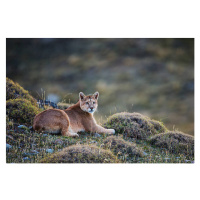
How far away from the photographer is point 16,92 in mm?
11953

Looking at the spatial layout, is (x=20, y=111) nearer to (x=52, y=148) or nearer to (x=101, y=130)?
(x=52, y=148)

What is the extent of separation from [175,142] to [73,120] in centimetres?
342

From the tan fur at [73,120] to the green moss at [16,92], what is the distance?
1860mm

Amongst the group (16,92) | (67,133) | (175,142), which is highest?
(16,92)

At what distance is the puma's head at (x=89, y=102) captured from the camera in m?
11.1

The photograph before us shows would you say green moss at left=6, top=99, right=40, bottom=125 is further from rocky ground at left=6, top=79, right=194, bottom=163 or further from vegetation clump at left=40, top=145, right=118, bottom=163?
vegetation clump at left=40, top=145, right=118, bottom=163

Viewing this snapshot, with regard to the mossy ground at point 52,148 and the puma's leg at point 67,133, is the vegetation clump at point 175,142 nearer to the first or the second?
the mossy ground at point 52,148

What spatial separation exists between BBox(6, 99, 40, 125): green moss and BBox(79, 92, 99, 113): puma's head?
1654 mm

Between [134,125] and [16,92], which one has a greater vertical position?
[16,92]

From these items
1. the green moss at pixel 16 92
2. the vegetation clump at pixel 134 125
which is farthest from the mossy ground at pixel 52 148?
the green moss at pixel 16 92

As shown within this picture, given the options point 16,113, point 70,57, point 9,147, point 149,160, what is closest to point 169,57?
point 70,57

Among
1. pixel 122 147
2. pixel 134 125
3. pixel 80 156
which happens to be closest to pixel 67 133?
pixel 122 147

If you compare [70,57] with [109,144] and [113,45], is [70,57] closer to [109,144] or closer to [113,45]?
[113,45]
